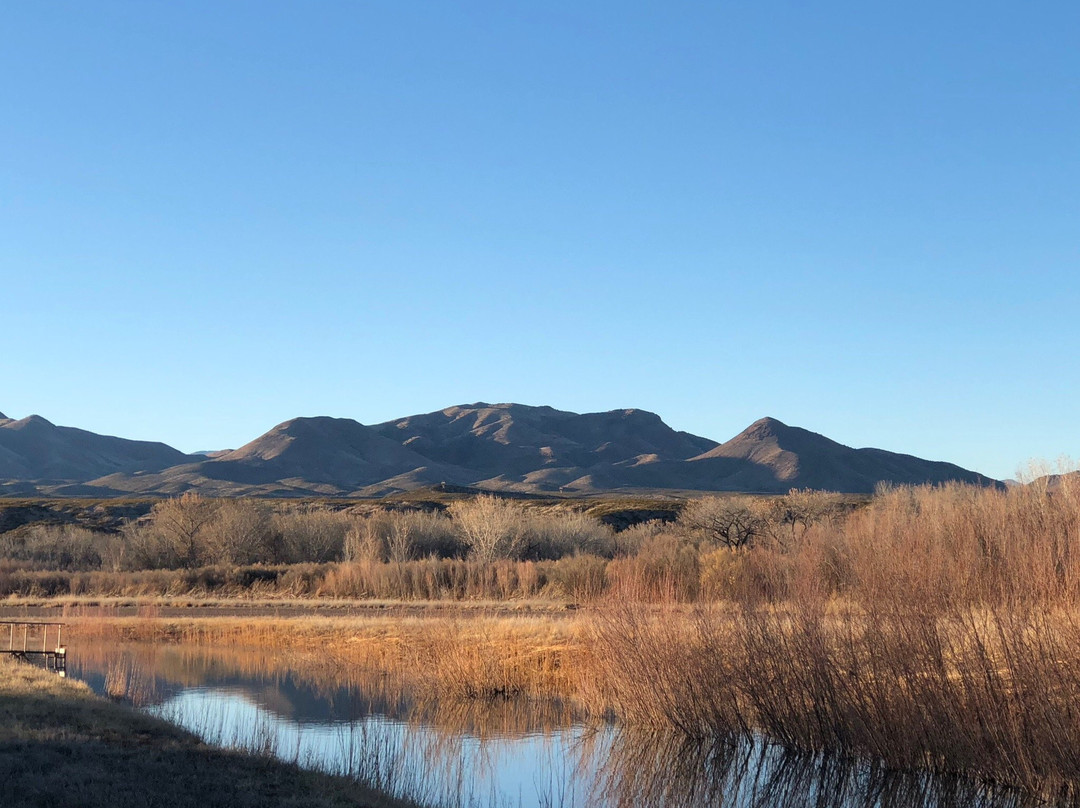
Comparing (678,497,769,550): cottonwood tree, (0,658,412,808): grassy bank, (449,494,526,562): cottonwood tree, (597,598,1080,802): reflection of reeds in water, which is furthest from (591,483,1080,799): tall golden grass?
(449,494,526,562): cottonwood tree

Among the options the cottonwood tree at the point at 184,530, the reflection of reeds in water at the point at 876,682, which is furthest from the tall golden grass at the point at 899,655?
the cottonwood tree at the point at 184,530

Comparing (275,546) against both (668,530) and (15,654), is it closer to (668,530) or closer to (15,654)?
(668,530)

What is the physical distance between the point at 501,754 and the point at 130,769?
6.10 meters

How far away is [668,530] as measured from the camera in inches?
2195

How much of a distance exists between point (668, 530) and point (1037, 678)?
4466 centimetres

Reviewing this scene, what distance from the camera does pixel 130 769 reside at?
11945mm

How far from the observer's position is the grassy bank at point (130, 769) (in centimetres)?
1062

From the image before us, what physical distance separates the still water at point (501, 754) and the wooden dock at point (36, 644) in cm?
87

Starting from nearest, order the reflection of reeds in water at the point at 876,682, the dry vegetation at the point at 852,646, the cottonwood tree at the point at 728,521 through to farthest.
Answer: the reflection of reeds in water at the point at 876,682 → the dry vegetation at the point at 852,646 → the cottonwood tree at the point at 728,521

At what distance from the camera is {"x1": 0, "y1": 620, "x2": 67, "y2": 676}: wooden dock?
22.2 metres

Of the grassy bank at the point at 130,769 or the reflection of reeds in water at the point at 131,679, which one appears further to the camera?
the reflection of reeds in water at the point at 131,679

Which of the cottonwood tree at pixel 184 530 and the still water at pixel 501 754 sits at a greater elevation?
the cottonwood tree at pixel 184 530

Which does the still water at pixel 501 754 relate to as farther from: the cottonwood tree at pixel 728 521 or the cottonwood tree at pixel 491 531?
the cottonwood tree at pixel 491 531

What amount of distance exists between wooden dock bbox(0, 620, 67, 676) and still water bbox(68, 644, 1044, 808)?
871mm
